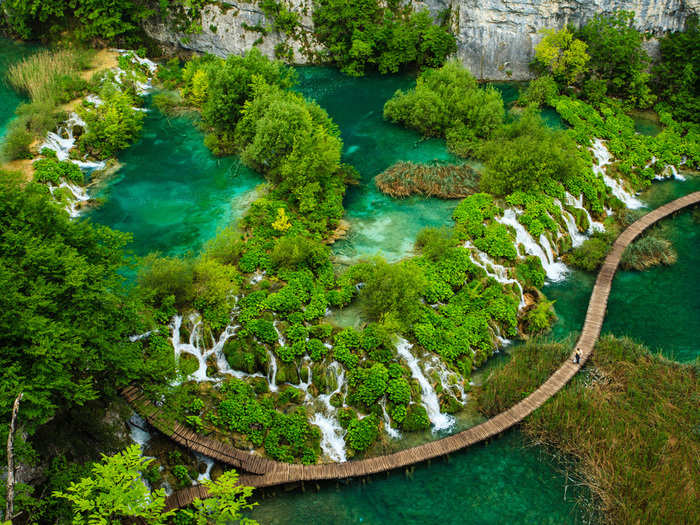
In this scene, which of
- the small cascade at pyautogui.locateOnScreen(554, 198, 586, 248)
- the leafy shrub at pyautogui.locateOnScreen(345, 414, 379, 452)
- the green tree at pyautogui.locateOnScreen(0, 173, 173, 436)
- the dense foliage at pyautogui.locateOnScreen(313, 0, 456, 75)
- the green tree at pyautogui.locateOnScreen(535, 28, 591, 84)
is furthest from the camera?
the dense foliage at pyautogui.locateOnScreen(313, 0, 456, 75)

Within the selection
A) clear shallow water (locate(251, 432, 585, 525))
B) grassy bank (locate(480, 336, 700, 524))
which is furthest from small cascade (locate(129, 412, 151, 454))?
grassy bank (locate(480, 336, 700, 524))

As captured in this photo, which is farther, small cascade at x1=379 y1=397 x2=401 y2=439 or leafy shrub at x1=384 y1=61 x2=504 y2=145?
leafy shrub at x1=384 y1=61 x2=504 y2=145

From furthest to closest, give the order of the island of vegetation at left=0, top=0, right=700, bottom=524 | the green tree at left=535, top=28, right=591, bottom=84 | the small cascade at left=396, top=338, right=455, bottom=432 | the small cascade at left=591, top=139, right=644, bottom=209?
the green tree at left=535, top=28, right=591, bottom=84
the small cascade at left=591, top=139, right=644, bottom=209
the small cascade at left=396, top=338, right=455, bottom=432
the island of vegetation at left=0, top=0, right=700, bottom=524

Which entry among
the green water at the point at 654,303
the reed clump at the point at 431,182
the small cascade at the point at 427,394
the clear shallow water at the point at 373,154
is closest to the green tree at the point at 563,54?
the clear shallow water at the point at 373,154

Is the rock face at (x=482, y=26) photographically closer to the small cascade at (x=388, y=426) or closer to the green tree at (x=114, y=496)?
the small cascade at (x=388, y=426)

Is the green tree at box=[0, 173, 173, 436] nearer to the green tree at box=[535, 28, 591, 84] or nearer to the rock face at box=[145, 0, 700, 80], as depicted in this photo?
the rock face at box=[145, 0, 700, 80]

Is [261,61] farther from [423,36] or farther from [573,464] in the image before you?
[573,464]
